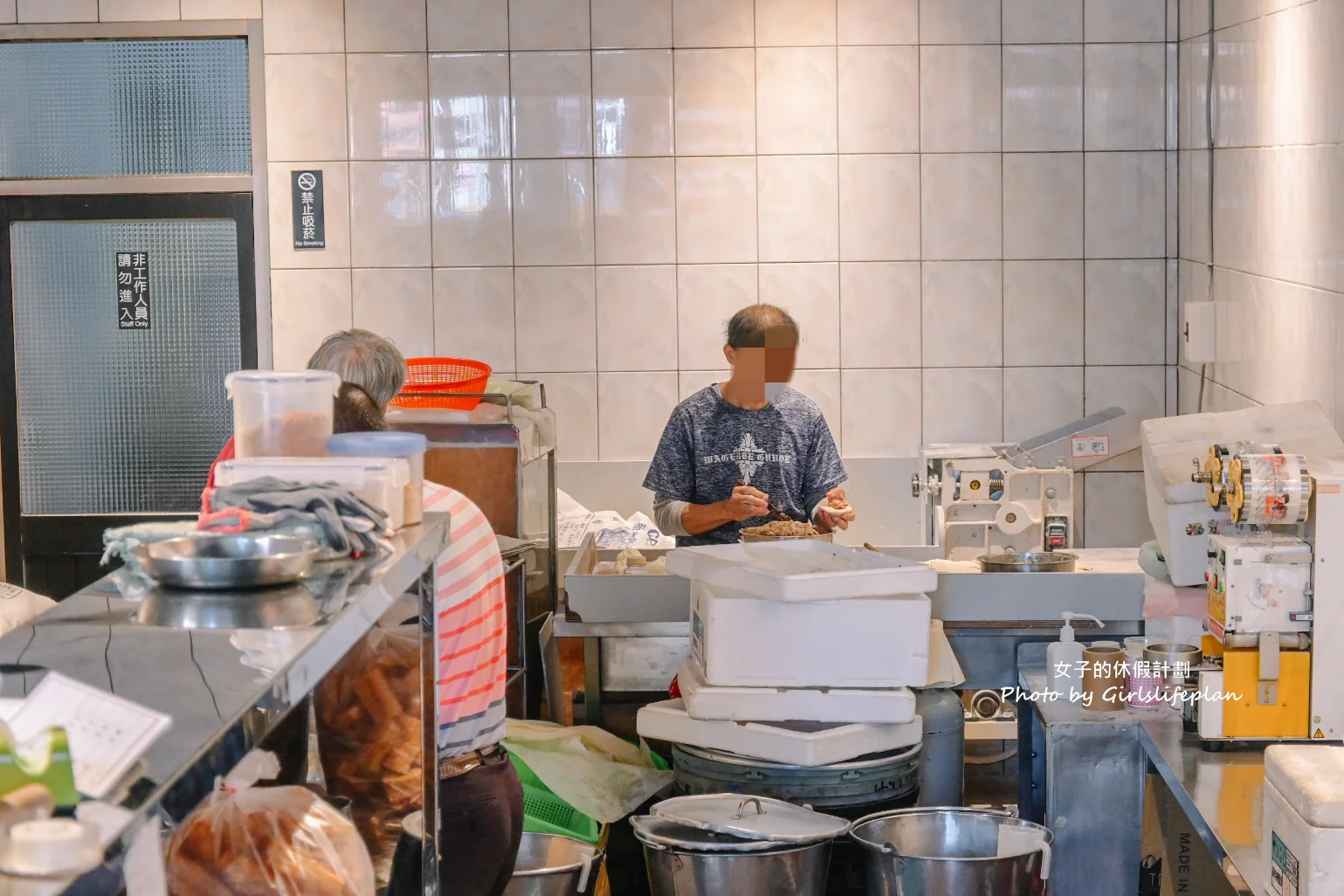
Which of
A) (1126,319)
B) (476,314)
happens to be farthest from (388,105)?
(1126,319)

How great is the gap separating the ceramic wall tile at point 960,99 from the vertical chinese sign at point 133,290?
8.75ft

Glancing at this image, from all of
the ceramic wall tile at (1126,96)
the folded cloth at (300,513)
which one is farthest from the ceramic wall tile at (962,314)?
the folded cloth at (300,513)

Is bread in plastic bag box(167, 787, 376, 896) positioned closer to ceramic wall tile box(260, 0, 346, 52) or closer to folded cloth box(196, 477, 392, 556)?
folded cloth box(196, 477, 392, 556)

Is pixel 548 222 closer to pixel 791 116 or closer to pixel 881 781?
pixel 791 116

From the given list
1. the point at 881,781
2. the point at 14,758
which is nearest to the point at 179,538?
the point at 14,758

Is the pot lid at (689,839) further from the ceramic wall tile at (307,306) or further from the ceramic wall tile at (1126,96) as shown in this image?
the ceramic wall tile at (1126,96)

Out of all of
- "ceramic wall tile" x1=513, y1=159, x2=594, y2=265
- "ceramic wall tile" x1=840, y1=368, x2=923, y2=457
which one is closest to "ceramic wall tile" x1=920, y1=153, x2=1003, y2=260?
"ceramic wall tile" x1=840, y1=368, x2=923, y2=457

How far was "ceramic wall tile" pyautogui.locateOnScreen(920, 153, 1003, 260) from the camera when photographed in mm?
4656

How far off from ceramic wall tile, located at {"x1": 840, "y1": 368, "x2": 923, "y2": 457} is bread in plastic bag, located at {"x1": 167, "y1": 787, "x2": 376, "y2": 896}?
352cm

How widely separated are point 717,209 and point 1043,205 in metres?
1.08

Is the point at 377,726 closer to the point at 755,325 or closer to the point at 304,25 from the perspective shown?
the point at 755,325

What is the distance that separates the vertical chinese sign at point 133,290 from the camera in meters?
4.79

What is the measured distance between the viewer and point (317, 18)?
4.65m

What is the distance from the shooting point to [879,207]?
15.3ft
